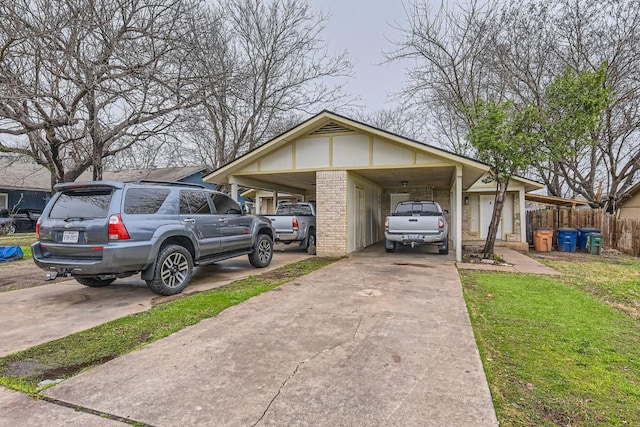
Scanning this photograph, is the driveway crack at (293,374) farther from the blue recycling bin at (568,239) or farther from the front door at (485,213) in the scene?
the front door at (485,213)

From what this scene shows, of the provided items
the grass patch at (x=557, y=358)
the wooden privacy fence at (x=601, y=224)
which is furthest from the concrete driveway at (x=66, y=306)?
the wooden privacy fence at (x=601, y=224)

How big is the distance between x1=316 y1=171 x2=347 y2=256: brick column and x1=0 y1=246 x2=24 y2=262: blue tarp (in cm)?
890

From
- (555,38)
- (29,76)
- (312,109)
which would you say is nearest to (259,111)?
(312,109)

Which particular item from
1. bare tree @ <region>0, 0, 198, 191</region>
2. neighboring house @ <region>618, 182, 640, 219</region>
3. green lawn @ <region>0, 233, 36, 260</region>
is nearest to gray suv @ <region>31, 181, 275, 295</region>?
bare tree @ <region>0, 0, 198, 191</region>

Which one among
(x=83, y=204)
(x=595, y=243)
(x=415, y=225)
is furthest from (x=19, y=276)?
(x=595, y=243)

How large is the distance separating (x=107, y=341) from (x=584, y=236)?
1657cm

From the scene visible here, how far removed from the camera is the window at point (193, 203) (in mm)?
6168

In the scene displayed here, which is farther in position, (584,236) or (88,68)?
(584,236)

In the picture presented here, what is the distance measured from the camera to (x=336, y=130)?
1022 centimetres

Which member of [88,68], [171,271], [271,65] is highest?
[271,65]

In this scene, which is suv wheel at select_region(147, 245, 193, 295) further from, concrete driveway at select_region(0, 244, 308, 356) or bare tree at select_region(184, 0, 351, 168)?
bare tree at select_region(184, 0, 351, 168)

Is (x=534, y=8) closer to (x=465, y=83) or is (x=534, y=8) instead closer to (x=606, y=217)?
(x=465, y=83)

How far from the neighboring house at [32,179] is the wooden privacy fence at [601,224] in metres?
18.0

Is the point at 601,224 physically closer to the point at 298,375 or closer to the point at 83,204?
the point at 298,375
